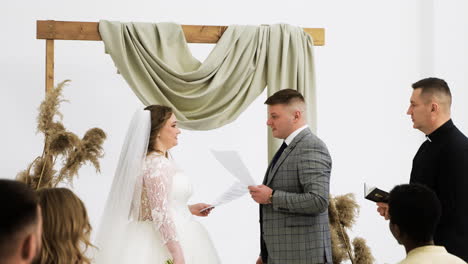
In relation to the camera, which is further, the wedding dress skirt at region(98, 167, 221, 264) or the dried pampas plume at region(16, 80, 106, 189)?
the wedding dress skirt at region(98, 167, 221, 264)

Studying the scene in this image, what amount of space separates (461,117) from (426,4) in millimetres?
1183

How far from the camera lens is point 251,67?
482 centimetres

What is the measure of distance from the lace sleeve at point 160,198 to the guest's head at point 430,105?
4.68ft

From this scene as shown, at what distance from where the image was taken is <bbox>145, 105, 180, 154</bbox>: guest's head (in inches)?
152

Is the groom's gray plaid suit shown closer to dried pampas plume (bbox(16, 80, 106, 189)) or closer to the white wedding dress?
the white wedding dress

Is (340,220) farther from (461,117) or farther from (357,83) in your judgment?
(461,117)

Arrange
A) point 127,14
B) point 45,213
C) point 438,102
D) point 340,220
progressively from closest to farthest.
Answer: point 45,213 < point 438,102 < point 340,220 < point 127,14

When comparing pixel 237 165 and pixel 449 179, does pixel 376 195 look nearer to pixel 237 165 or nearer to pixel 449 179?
pixel 449 179

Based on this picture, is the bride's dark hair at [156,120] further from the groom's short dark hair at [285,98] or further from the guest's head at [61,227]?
the guest's head at [61,227]

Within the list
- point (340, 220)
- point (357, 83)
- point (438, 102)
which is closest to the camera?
point (438, 102)

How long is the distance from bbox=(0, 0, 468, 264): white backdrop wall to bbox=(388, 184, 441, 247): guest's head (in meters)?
3.50

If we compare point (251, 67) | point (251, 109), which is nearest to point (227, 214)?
point (251, 109)

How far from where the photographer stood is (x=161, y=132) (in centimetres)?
389

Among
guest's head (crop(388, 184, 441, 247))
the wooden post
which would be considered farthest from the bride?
guest's head (crop(388, 184, 441, 247))
